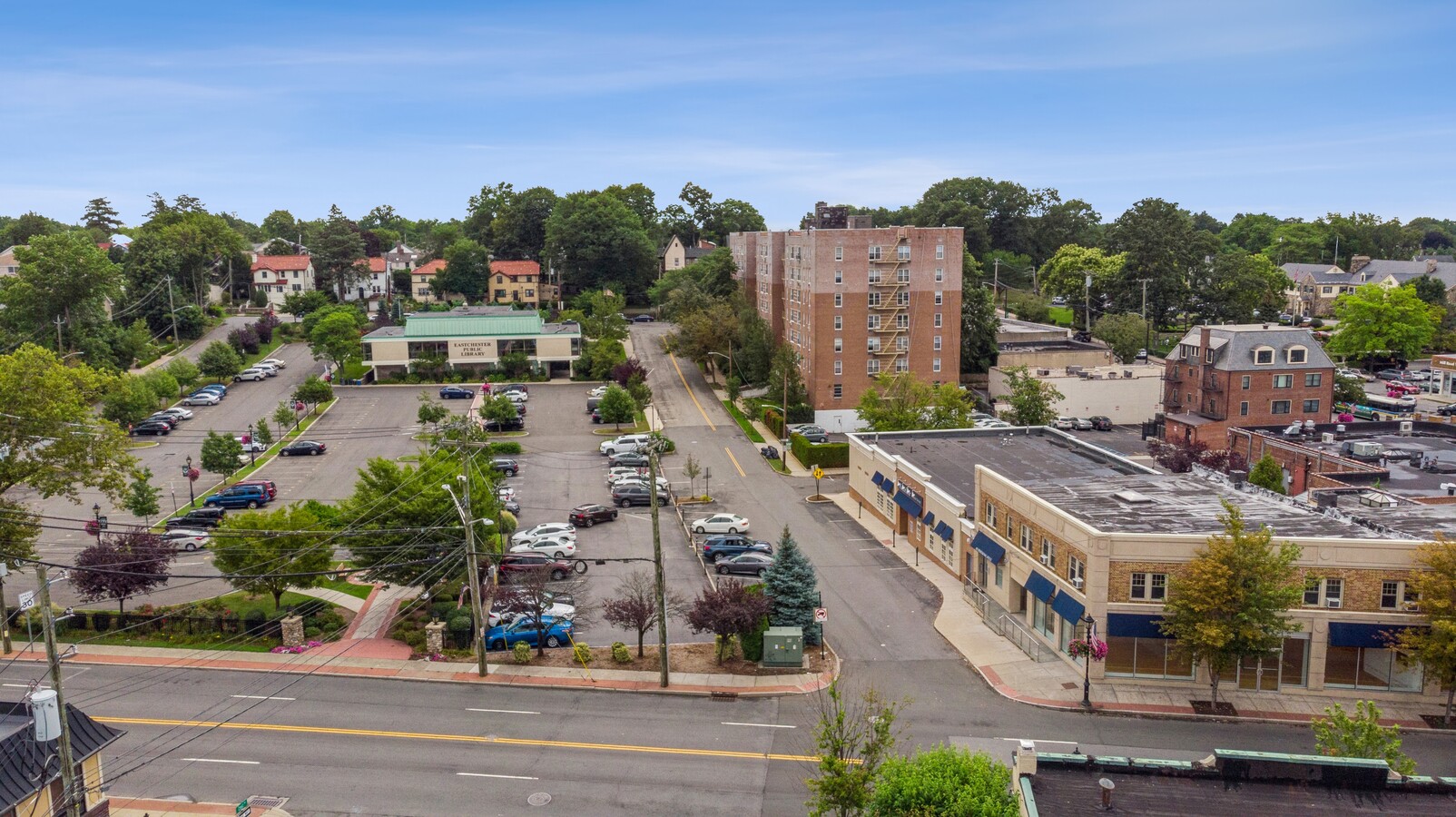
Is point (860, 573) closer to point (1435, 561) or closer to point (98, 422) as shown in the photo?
point (1435, 561)

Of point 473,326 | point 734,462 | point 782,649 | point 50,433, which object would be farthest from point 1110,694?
point 473,326

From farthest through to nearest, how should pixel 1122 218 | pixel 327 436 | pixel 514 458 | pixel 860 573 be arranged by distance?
pixel 1122 218 → pixel 327 436 → pixel 514 458 → pixel 860 573

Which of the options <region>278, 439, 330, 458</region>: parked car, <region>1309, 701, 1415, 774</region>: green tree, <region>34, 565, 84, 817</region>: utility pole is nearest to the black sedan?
<region>1309, 701, 1415, 774</region>: green tree

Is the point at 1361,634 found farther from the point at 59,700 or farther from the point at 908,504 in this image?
the point at 59,700

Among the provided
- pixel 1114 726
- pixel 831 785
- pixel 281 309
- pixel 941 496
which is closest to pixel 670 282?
pixel 281 309

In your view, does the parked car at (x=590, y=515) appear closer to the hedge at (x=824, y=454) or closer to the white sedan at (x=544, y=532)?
the white sedan at (x=544, y=532)

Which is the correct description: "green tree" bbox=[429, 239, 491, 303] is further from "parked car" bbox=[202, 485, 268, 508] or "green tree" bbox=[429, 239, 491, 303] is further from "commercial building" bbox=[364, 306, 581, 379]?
"parked car" bbox=[202, 485, 268, 508]
